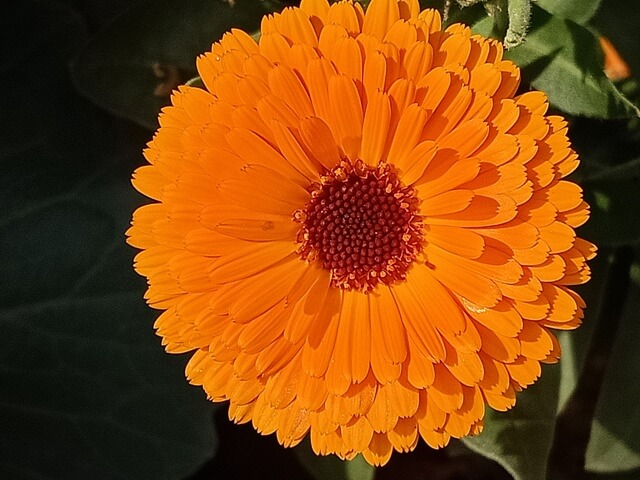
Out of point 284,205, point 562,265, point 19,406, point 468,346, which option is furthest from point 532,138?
point 19,406

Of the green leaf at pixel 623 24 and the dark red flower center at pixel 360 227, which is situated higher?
the green leaf at pixel 623 24

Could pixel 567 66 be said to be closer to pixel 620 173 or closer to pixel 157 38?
pixel 620 173

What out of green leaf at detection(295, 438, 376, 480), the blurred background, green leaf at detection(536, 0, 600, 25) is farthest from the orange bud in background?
green leaf at detection(295, 438, 376, 480)

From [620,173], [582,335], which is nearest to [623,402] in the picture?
[582,335]

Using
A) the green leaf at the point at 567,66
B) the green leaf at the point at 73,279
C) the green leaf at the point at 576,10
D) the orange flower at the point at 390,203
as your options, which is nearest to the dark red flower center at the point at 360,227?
the orange flower at the point at 390,203

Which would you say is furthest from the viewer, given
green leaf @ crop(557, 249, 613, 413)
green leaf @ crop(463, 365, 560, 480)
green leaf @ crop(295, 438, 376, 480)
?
green leaf @ crop(295, 438, 376, 480)

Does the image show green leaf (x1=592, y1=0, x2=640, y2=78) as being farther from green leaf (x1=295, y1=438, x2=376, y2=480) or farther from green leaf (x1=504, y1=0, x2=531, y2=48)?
green leaf (x1=295, y1=438, x2=376, y2=480)

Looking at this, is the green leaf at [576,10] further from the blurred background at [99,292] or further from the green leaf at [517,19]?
the blurred background at [99,292]
